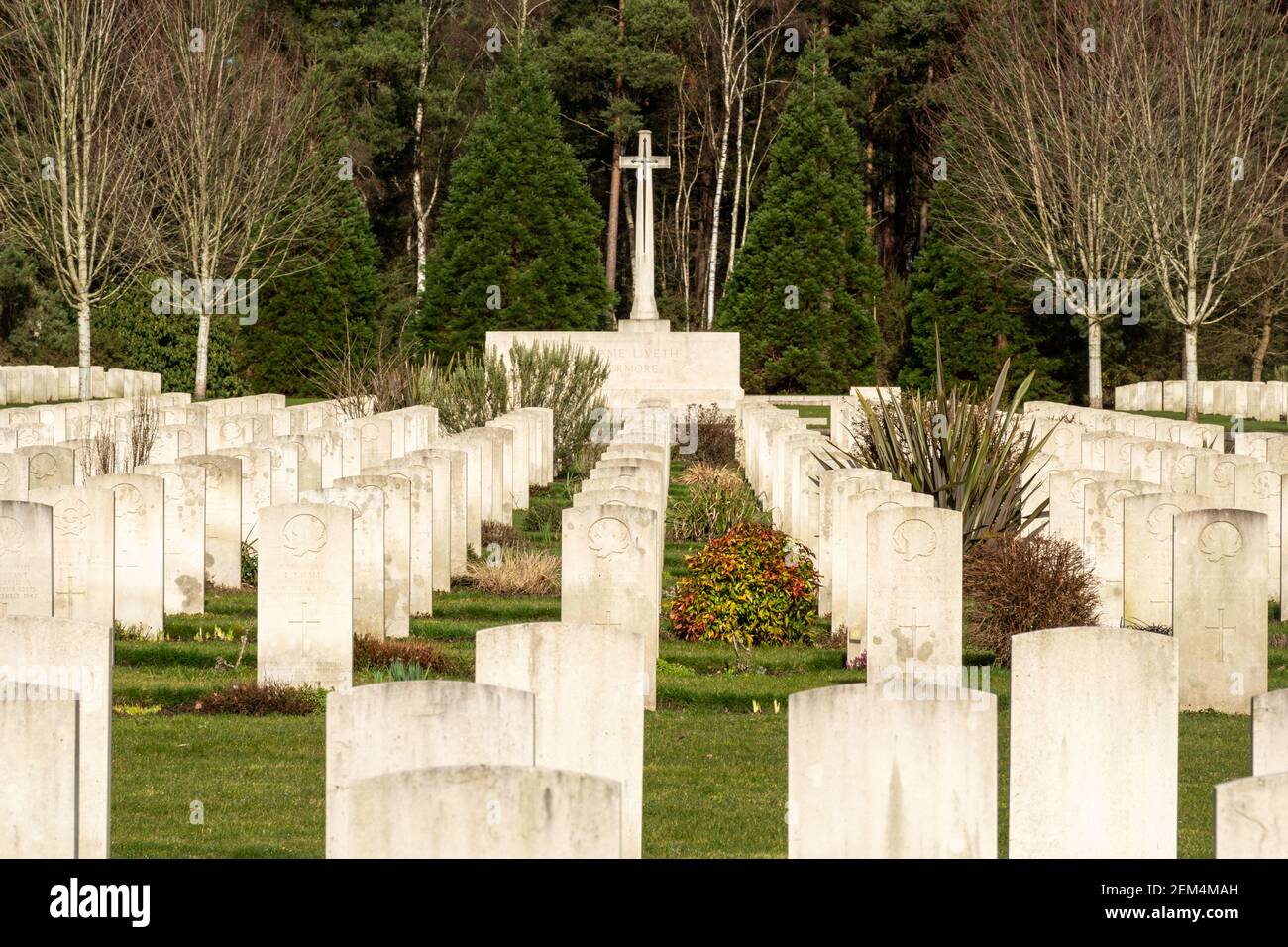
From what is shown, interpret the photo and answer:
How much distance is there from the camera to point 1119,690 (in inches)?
223

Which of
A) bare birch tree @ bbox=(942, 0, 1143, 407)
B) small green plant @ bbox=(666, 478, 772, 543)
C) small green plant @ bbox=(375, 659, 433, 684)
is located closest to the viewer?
small green plant @ bbox=(375, 659, 433, 684)

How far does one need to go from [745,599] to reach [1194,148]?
22.8 metres

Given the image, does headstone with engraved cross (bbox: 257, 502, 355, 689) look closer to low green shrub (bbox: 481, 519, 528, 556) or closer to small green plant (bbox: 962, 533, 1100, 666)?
small green plant (bbox: 962, 533, 1100, 666)

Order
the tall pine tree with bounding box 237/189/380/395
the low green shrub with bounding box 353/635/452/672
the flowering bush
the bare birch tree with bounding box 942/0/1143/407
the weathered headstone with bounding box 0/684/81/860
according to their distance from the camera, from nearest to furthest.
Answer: the weathered headstone with bounding box 0/684/81/860
the low green shrub with bounding box 353/635/452/672
the flowering bush
the bare birch tree with bounding box 942/0/1143/407
the tall pine tree with bounding box 237/189/380/395

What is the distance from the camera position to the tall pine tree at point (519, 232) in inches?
1670

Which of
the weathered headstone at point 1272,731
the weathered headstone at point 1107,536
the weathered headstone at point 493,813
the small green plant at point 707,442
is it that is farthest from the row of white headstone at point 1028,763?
the small green plant at point 707,442

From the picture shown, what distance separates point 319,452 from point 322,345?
27698mm

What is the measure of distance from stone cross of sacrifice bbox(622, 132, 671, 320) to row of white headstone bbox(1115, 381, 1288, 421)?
11.0 m

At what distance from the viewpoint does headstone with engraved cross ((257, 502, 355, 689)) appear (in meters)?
9.24

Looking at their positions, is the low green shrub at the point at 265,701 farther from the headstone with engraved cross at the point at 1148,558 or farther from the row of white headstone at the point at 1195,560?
the headstone with engraved cross at the point at 1148,558

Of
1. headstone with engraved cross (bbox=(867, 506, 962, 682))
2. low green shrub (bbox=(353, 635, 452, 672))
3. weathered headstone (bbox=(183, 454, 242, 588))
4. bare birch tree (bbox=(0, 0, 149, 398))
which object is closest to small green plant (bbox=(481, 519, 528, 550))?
weathered headstone (bbox=(183, 454, 242, 588))

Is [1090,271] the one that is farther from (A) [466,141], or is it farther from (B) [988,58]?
(A) [466,141]
